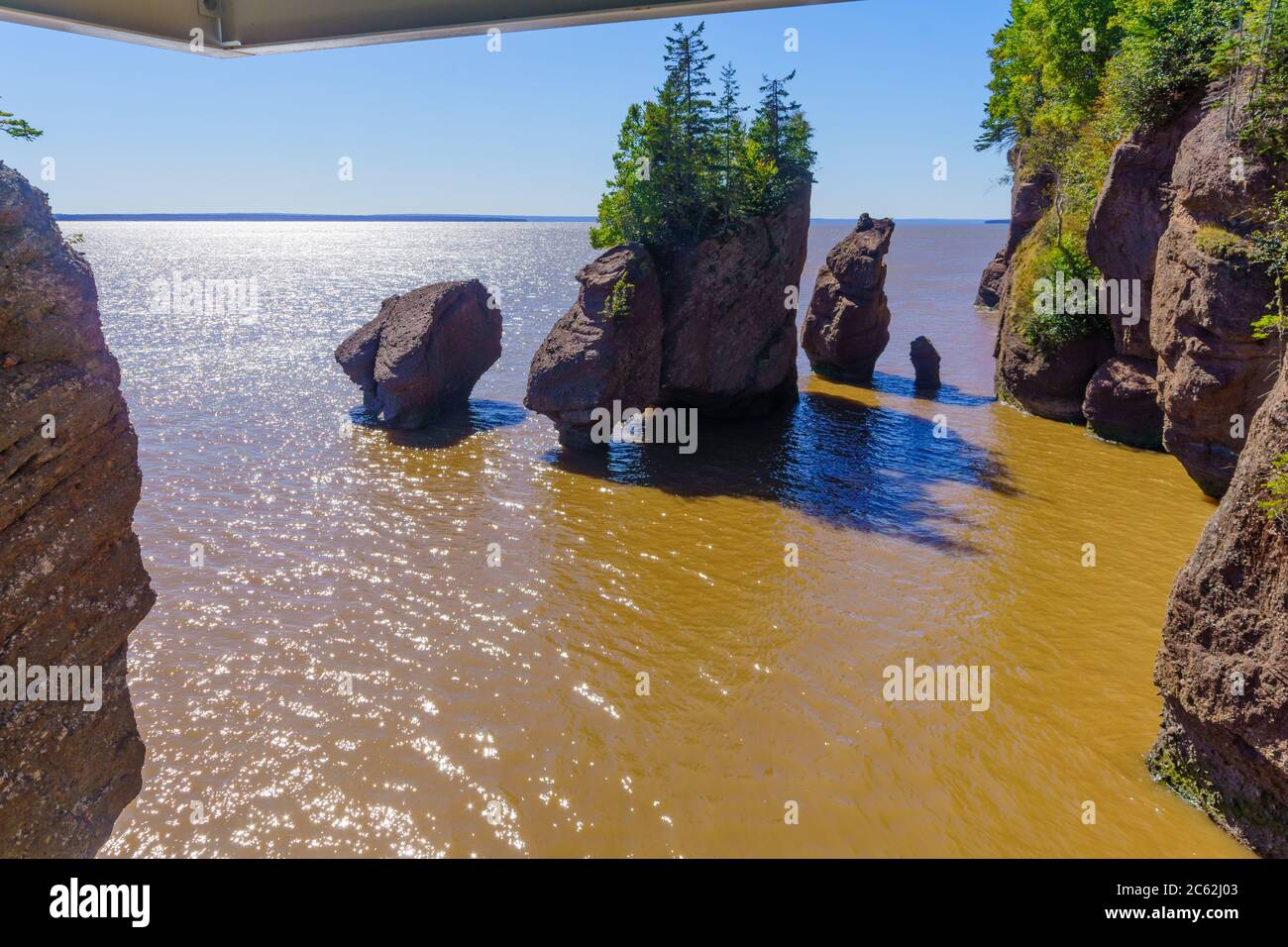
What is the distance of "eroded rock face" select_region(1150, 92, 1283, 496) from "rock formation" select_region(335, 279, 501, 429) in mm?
22699

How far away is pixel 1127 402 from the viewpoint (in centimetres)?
2400

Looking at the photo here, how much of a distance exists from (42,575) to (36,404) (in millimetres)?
1406

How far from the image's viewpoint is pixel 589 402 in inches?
930

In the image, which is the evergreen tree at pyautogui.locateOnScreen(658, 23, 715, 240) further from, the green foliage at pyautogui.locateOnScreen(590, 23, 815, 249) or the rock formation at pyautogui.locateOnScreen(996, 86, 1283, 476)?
the rock formation at pyautogui.locateOnScreen(996, 86, 1283, 476)

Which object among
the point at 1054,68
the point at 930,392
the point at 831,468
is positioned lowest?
the point at 831,468

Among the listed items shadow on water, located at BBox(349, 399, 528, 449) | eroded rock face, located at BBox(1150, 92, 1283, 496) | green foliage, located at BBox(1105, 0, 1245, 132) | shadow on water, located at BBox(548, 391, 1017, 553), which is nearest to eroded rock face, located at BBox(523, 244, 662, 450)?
shadow on water, located at BBox(548, 391, 1017, 553)

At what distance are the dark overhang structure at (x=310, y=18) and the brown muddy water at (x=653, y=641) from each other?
911 centimetres

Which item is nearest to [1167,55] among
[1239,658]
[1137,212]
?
[1137,212]

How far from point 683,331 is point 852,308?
435 inches

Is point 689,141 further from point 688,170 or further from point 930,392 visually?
point 930,392

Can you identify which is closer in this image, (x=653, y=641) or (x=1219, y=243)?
(x=653, y=641)

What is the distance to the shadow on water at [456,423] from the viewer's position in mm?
26859
